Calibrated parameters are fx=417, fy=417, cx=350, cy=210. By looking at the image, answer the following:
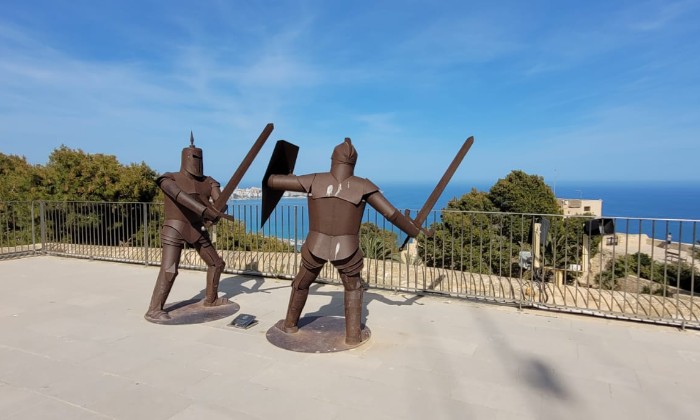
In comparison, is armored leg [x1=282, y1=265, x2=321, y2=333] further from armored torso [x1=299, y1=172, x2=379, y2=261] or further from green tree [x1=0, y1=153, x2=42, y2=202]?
green tree [x1=0, y1=153, x2=42, y2=202]

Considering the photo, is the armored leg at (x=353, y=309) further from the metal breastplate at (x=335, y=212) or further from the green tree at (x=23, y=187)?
the green tree at (x=23, y=187)

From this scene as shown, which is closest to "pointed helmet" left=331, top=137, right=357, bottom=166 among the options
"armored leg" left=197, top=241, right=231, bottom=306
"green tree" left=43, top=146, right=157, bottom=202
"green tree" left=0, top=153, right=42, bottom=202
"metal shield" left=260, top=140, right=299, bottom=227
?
"metal shield" left=260, top=140, right=299, bottom=227

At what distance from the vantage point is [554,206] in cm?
2891

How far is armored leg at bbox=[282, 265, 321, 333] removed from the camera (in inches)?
177

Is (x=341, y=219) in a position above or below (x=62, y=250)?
above

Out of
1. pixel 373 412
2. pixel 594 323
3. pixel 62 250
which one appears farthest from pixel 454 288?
pixel 62 250

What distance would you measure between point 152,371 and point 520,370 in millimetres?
3427

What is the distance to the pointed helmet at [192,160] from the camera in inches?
206

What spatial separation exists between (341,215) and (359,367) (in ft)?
4.82

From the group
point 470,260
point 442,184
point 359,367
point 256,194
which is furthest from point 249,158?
point 470,260

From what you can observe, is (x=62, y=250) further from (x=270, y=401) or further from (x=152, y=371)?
(x=270, y=401)

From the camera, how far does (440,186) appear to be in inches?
170

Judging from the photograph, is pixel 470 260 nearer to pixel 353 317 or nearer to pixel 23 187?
pixel 353 317

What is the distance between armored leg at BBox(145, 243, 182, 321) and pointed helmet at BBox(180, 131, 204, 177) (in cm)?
98
